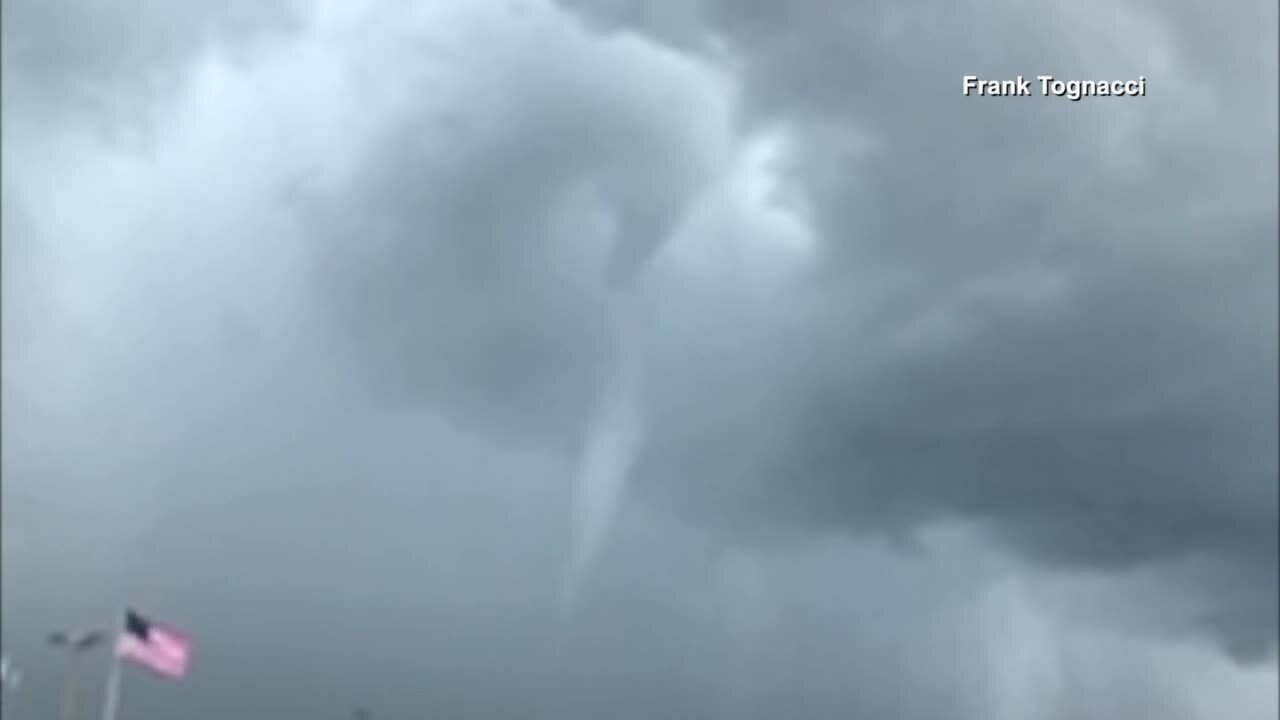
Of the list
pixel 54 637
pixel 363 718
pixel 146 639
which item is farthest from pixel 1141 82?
pixel 363 718

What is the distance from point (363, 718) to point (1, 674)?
55829 millimetres

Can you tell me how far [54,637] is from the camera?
10912 centimetres

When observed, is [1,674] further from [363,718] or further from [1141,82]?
[1141,82]

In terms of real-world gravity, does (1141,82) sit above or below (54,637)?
above

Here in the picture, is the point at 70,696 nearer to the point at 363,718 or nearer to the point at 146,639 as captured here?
the point at 146,639

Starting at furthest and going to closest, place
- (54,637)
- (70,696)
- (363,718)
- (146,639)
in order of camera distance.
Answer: (363,718) < (70,696) < (54,637) < (146,639)

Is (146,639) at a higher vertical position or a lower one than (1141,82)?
lower

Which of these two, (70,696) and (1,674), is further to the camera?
(70,696)

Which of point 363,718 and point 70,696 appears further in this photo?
point 363,718

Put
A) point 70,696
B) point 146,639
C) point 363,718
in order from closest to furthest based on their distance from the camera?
point 146,639 → point 70,696 → point 363,718

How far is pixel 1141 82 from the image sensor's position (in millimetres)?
107375

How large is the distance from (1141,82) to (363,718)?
299 feet

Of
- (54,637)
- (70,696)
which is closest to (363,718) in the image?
(70,696)

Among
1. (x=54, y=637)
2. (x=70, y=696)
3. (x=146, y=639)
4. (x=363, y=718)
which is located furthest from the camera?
(x=363, y=718)
